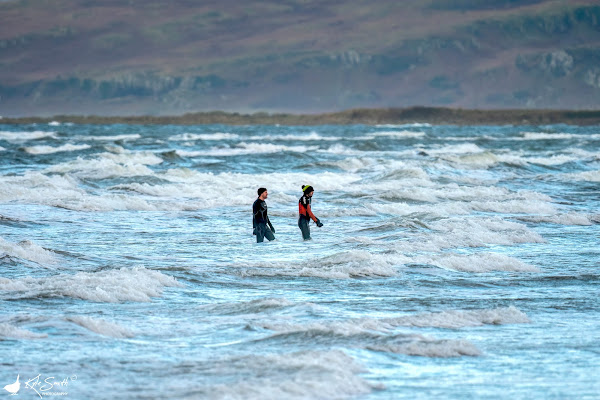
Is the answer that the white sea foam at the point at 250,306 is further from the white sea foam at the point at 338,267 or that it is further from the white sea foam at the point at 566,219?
Answer: the white sea foam at the point at 566,219

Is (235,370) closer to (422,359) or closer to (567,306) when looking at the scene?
(422,359)

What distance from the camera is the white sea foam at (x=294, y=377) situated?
7258 millimetres

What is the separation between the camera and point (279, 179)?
3691cm

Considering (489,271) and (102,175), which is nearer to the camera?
(489,271)

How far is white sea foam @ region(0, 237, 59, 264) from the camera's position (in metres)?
14.6

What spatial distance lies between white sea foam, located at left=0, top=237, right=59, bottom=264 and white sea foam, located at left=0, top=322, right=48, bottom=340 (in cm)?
509

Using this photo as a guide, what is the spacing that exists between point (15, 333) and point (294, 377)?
11.0 feet

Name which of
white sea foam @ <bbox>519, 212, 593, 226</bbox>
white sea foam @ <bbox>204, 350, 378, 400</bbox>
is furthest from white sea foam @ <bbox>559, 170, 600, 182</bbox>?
white sea foam @ <bbox>204, 350, 378, 400</bbox>

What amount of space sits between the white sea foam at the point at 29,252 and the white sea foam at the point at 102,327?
193 inches

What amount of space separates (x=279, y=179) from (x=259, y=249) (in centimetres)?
2014

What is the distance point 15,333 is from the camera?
30.6 ft

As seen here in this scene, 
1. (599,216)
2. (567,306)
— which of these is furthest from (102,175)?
(567,306)

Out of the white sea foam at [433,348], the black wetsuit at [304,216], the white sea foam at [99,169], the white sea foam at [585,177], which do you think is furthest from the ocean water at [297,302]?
the white sea foam at [585,177]

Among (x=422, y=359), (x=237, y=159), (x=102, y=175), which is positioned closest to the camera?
(x=422, y=359)
